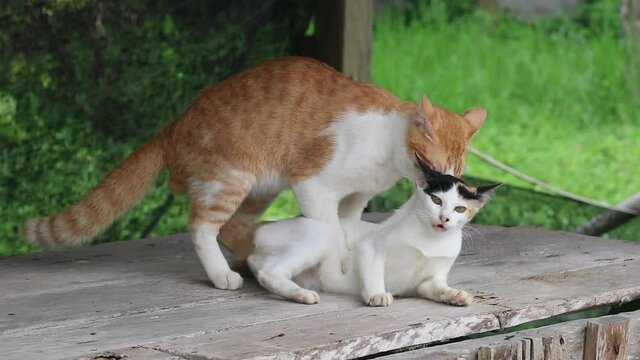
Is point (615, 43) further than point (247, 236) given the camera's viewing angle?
Yes

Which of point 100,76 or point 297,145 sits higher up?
point 100,76

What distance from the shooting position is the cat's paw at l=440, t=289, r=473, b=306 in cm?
344

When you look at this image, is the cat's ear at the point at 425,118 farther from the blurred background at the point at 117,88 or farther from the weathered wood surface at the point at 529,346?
the blurred background at the point at 117,88

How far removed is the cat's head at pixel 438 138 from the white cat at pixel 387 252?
140 millimetres

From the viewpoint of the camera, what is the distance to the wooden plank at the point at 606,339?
3.37 meters

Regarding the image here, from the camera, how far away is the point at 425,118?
3.58 m

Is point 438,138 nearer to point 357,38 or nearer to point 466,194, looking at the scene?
point 466,194

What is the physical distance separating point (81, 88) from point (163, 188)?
62 cm

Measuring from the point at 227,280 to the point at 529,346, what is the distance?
3.13 ft

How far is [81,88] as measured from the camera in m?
5.44

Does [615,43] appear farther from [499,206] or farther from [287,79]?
[287,79]

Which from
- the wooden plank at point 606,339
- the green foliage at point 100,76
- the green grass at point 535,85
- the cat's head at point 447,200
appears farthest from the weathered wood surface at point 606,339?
the green grass at point 535,85

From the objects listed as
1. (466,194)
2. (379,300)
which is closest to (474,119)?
(466,194)

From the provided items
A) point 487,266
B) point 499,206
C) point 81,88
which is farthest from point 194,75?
point 487,266
